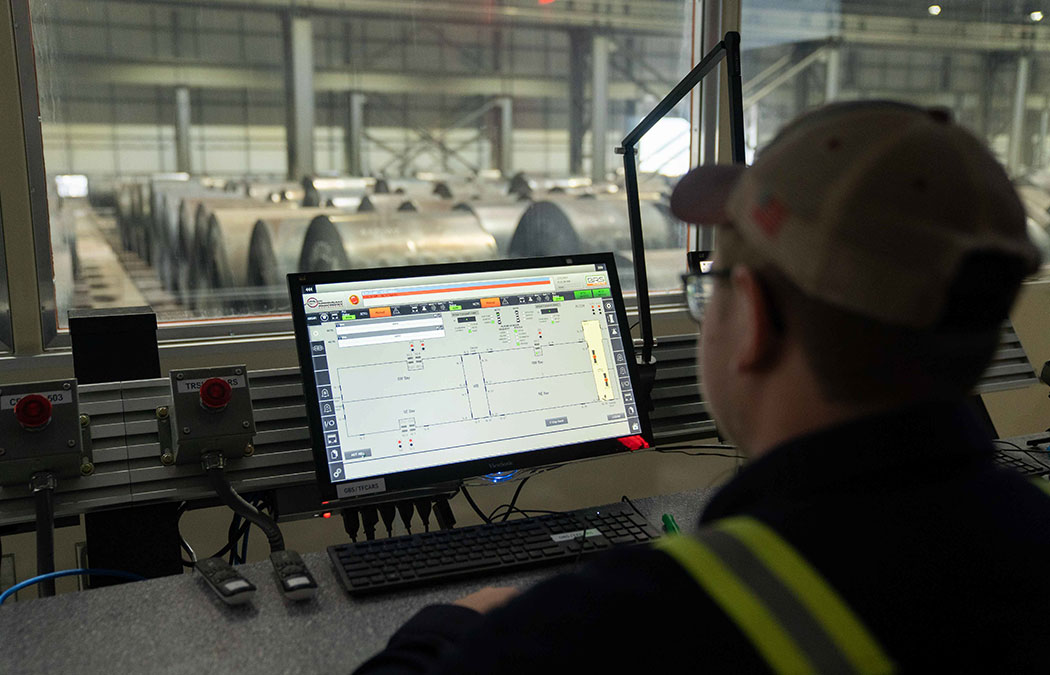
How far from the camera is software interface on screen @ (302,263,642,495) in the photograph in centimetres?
131

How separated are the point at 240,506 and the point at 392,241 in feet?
3.46

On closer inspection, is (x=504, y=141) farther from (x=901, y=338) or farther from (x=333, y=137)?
(x=901, y=338)

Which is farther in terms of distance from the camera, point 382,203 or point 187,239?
point 382,203

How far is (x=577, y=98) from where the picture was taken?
8.37ft

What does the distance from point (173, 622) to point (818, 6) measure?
98.5 inches

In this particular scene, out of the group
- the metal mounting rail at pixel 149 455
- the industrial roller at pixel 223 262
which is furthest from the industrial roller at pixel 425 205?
the metal mounting rail at pixel 149 455

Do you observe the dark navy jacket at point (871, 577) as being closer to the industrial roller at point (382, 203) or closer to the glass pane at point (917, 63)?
the industrial roller at point (382, 203)

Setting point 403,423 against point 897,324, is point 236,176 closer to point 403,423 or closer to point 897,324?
point 403,423

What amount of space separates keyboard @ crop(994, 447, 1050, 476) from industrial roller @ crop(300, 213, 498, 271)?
1280 millimetres

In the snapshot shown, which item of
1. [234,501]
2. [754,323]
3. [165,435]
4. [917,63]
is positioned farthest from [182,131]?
[917,63]

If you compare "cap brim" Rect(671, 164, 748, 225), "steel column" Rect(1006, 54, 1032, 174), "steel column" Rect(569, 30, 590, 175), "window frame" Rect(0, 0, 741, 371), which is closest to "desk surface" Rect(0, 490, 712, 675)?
"cap brim" Rect(671, 164, 748, 225)

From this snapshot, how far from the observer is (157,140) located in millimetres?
2053

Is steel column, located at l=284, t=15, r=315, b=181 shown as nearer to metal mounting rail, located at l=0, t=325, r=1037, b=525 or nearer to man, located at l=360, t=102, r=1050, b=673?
metal mounting rail, located at l=0, t=325, r=1037, b=525

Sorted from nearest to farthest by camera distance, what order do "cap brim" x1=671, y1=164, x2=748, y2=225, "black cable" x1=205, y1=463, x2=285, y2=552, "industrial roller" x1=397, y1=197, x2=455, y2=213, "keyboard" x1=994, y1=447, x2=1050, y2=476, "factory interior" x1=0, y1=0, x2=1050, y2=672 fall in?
"cap brim" x1=671, y1=164, x2=748, y2=225
"black cable" x1=205, y1=463, x2=285, y2=552
"factory interior" x1=0, y1=0, x2=1050, y2=672
"keyboard" x1=994, y1=447, x2=1050, y2=476
"industrial roller" x1=397, y1=197, x2=455, y2=213
